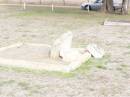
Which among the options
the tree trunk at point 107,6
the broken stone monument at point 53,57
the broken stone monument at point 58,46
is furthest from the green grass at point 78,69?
the tree trunk at point 107,6

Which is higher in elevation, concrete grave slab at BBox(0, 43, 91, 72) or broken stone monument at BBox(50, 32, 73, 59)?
broken stone monument at BBox(50, 32, 73, 59)

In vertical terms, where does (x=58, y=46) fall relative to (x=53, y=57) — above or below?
above

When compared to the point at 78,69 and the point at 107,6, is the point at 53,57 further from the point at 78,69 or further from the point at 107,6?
the point at 107,6

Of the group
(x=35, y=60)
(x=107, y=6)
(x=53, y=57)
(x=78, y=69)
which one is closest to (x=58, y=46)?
(x=53, y=57)

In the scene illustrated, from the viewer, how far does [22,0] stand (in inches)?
1955

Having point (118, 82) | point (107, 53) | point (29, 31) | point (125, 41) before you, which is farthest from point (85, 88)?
point (29, 31)

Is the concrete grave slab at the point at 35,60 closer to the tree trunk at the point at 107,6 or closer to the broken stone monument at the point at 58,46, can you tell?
the broken stone monument at the point at 58,46

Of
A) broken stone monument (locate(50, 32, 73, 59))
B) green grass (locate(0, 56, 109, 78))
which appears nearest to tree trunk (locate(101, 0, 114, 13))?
green grass (locate(0, 56, 109, 78))

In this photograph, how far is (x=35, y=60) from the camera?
11.4m

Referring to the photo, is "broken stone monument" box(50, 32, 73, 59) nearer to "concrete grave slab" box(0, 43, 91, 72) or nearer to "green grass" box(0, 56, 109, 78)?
"concrete grave slab" box(0, 43, 91, 72)

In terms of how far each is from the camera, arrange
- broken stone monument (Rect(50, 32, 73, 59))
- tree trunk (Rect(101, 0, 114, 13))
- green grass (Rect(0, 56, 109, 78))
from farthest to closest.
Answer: tree trunk (Rect(101, 0, 114, 13)) → broken stone monument (Rect(50, 32, 73, 59)) → green grass (Rect(0, 56, 109, 78))

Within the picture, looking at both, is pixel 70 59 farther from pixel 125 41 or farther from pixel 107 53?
pixel 125 41

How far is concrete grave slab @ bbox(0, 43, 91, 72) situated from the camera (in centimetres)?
1069

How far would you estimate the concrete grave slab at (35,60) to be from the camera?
1069cm
